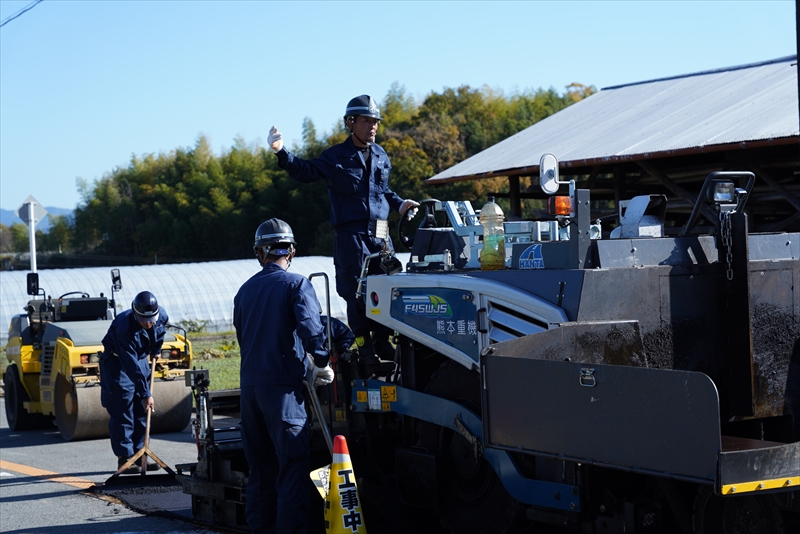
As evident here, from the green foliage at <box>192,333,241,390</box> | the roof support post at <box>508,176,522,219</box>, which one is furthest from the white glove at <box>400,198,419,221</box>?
the roof support post at <box>508,176,522,219</box>

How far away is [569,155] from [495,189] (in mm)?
30258

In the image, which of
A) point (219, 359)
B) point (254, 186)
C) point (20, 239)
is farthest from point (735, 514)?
point (20, 239)

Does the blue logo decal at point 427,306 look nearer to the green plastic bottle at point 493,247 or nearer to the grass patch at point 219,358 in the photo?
the green plastic bottle at point 493,247

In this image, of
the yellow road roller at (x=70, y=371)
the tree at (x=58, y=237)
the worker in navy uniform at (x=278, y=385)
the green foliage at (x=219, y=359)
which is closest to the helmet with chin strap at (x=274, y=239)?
the worker in navy uniform at (x=278, y=385)

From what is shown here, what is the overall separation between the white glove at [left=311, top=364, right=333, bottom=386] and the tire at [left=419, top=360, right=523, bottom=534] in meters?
0.68

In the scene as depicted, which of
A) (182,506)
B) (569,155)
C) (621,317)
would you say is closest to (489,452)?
(621,317)

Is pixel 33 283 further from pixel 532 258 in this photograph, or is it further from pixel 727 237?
pixel 727 237

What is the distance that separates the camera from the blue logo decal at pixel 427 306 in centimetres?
600

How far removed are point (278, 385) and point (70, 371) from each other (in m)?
7.24

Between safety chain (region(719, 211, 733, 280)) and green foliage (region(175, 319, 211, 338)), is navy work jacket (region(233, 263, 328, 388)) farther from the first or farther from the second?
green foliage (region(175, 319, 211, 338))

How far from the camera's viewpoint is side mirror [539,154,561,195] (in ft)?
19.5

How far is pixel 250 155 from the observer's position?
65.9m

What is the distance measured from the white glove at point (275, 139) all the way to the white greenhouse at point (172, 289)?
61.4 feet

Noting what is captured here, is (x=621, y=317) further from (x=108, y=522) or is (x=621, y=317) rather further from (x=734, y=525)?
(x=108, y=522)
